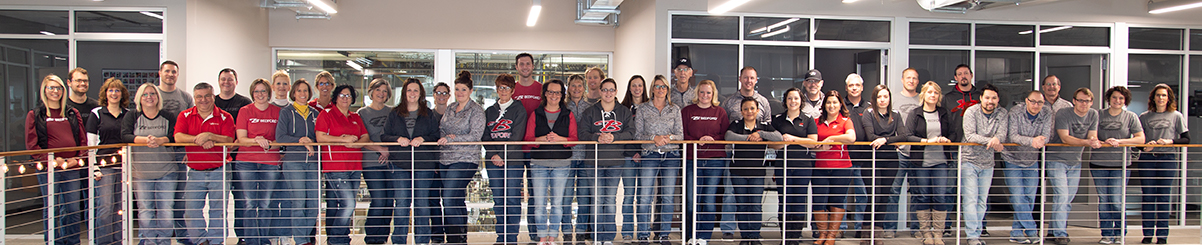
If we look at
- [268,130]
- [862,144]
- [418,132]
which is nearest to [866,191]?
[862,144]

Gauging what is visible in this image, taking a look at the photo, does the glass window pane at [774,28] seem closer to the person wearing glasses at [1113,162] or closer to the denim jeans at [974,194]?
the denim jeans at [974,194]

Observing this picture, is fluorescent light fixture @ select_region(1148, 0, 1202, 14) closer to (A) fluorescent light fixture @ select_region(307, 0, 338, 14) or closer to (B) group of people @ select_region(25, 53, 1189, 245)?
(B) group of people @ select_region(25, 53, 1189, 245)

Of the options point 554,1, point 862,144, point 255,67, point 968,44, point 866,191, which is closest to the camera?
point 862,144

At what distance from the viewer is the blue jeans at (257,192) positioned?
3969 millimetres

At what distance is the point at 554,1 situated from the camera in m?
6.91

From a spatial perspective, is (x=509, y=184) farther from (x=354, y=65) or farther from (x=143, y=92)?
(x=354, y=65)

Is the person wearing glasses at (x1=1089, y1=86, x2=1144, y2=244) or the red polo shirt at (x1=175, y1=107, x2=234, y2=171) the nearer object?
the red polo shirt at (x1=175, y1=107, x2=234, y2=171)

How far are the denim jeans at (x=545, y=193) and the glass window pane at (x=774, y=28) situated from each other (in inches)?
104

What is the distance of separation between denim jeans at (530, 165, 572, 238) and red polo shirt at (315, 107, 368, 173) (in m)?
1.18

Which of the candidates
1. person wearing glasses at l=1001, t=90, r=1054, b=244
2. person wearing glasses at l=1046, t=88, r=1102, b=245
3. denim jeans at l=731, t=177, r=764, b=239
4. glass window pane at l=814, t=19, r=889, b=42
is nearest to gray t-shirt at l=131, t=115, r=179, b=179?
denim jeans at l=731, t=177, r=764, b=239

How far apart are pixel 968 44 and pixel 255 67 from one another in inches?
289

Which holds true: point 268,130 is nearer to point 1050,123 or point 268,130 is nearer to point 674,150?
point 674,150

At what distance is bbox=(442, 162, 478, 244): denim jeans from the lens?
400cm

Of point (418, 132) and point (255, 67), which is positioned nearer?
point (418, 132)
